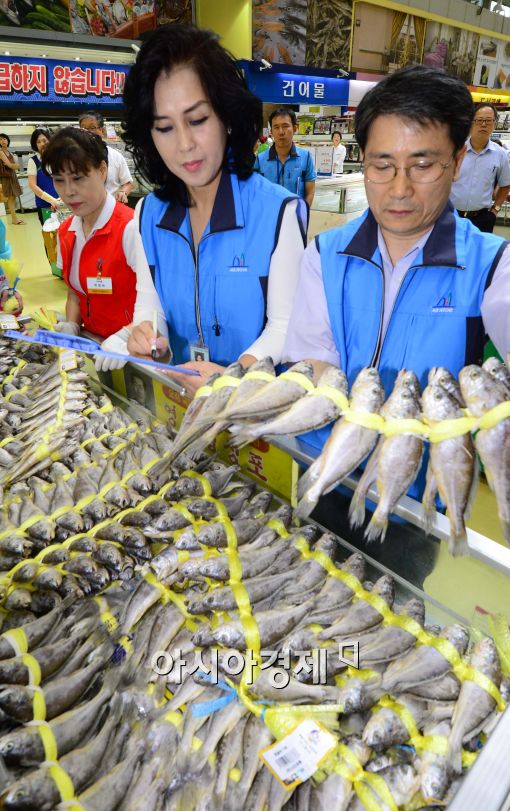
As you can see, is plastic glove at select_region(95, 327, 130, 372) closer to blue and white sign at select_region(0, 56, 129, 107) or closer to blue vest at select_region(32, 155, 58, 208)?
blue vest at select_region(32, 155, 58, 208)

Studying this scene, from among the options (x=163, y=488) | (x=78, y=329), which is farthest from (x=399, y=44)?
(x=163, y=488)

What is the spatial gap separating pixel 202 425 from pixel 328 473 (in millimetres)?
434

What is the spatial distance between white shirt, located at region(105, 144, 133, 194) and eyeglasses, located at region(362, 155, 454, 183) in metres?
7.11

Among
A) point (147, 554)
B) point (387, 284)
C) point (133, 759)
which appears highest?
point (387, 284)

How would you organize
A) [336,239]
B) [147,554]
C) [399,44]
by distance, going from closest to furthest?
[147,554]
[336,239]
[399,44]

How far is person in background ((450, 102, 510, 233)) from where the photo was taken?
23.5ft

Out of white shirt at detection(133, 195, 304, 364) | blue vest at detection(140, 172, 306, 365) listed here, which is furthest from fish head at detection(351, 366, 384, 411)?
blue vest at detection(140, 172, 306, 365)

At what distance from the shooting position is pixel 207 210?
2545 millimetres

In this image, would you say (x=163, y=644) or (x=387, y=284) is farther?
(x=387, y=284)

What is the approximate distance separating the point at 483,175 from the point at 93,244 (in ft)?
21.6

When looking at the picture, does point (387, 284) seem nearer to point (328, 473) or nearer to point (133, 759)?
point (328, 473)

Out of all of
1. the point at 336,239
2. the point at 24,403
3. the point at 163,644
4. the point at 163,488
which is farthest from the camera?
the point at 24,403

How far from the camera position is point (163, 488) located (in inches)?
73.9

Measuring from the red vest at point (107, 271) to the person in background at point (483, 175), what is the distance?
5895mm
